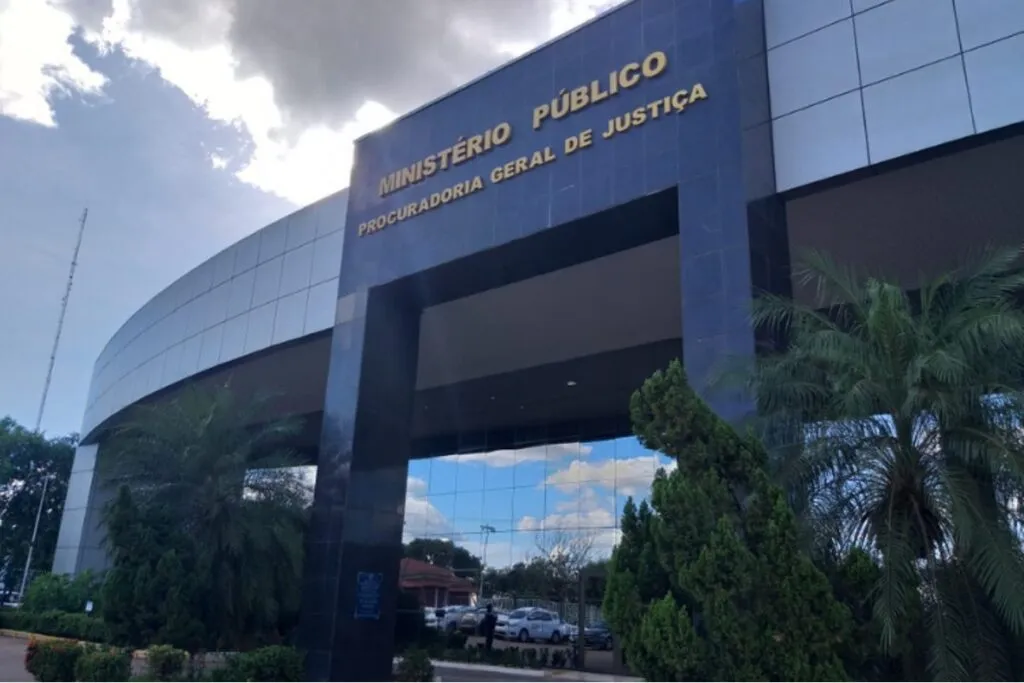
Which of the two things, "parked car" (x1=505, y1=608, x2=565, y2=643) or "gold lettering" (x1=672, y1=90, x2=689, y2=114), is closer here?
"gold lettering" (x1=672, y1=90, x2=689, y2=114)

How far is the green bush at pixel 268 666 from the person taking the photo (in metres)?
14.0

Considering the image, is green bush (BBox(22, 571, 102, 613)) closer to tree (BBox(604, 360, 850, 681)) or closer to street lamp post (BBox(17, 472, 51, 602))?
street lamp post (BBox(17, 472, 51, 602))

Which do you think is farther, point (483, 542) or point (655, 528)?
point (483, 542)

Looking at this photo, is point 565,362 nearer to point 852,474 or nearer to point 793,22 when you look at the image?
point 793,22

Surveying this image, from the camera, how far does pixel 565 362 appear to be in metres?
21.0

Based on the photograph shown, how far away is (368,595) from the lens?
1520 cm

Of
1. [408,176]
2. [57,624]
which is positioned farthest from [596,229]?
[57,624]

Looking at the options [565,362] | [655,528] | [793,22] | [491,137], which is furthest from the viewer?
[565,362]

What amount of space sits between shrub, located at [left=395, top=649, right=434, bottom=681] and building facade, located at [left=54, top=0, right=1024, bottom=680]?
56.1 inches

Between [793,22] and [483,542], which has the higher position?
[793,22]

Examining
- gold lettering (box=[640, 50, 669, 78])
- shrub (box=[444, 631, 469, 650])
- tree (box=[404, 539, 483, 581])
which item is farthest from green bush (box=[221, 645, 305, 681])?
tree (box=[404, 539, 483, 581])

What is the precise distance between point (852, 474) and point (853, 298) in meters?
1.97

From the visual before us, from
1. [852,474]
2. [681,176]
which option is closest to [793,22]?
[681,176]

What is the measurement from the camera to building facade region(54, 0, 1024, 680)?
35.9ft
